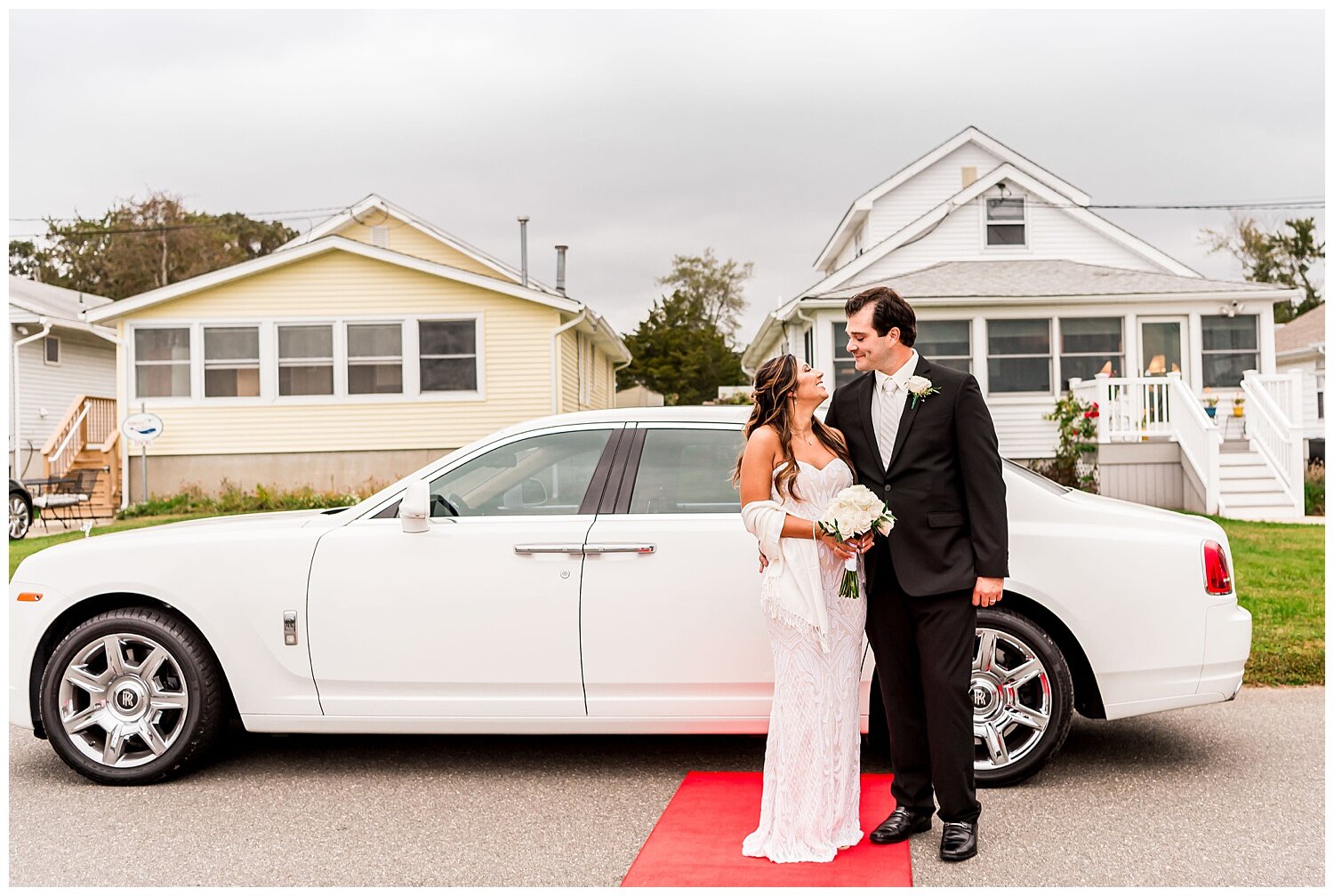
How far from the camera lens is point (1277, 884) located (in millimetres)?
3941

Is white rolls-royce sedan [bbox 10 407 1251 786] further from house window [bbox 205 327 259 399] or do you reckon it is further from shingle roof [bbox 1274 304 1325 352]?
shingle roof [bbox 1274 304 1325 352]

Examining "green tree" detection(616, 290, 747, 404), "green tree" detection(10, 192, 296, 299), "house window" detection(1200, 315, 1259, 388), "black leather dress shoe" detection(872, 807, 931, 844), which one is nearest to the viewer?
"black leather dress shoe" detection(872, 807, 931, 844)

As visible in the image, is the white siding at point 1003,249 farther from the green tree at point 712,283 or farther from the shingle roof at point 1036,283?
the green tree at point 712,283

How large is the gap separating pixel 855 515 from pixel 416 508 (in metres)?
2.02

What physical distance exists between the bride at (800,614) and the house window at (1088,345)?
19438 mm

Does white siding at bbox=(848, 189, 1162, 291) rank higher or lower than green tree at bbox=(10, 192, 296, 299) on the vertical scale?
lower

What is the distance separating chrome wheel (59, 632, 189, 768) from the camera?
527cm

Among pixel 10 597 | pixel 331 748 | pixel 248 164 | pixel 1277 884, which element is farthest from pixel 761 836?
pixel 248 164

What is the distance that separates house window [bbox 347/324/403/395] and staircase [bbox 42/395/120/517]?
459 centimetres

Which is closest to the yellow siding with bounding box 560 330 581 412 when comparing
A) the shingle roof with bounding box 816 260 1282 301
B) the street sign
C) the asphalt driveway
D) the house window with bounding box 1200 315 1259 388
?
the shingle roof with bounding box 816 260 1282 301

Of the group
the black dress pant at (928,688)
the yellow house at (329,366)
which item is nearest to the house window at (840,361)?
the yellow house at (329,366)

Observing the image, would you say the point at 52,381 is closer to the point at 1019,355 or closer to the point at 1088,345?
the point at 1019,355

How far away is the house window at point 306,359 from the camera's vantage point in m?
22.0

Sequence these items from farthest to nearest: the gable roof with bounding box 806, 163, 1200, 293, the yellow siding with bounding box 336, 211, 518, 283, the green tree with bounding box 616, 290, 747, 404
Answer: the green tree with bounding box 616, 290, 747, 404 → the yellow siding with bounding box 336, 211, 518, 283 → the gable roof with bounding box 806, 163, 1200, 293
